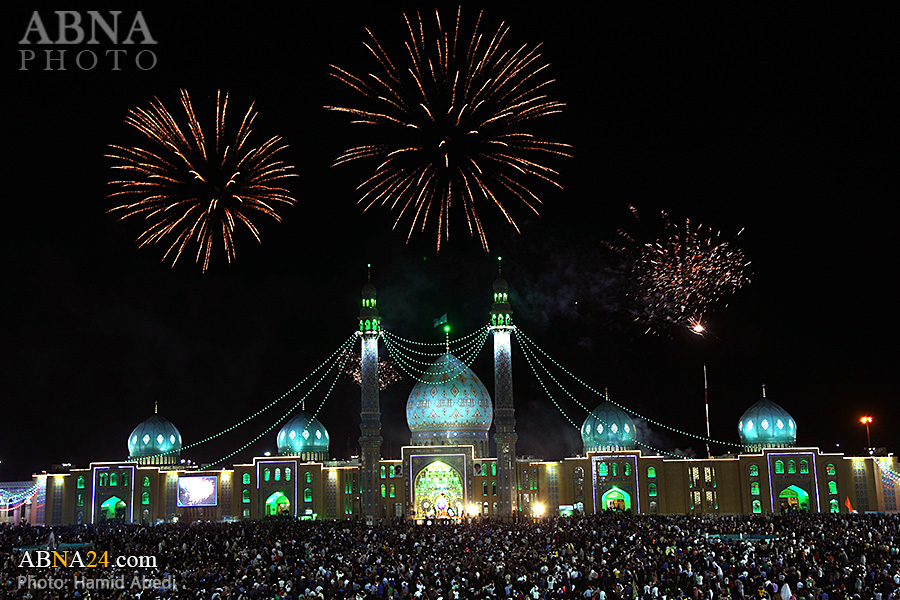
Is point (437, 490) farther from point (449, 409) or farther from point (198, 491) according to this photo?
point (198, 491)

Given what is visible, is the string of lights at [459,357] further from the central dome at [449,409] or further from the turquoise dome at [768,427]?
the turquoise dome at [768,427]

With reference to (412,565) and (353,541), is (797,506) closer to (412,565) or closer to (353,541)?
(353,541)

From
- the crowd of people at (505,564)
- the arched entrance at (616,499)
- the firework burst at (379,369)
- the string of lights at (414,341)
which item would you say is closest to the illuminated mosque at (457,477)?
the arched entrance at (616,499)

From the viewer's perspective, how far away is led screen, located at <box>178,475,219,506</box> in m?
64.8

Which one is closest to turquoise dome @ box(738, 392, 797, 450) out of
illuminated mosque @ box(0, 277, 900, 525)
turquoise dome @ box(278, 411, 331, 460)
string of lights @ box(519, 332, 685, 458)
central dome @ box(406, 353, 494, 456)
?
illuminated mosque @ box(0, 277, 900, 525)

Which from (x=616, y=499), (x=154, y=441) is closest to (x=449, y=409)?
(x=616, y=499)

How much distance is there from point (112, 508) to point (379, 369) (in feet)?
65.7

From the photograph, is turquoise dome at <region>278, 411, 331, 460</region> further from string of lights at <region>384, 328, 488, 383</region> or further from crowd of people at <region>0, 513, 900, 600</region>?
crowd of people at <region>0, 513, 900, 600</region>

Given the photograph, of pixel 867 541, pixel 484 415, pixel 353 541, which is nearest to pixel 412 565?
pixel 353 541

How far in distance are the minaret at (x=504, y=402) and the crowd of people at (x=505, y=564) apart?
55.1 ft

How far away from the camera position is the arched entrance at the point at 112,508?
64.9 metres

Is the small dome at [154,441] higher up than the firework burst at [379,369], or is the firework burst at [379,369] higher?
the firework burst at [379,369]

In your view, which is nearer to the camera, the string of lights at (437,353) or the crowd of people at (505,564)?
the crowd of people at (505,564)

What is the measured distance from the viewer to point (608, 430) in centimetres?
6712
